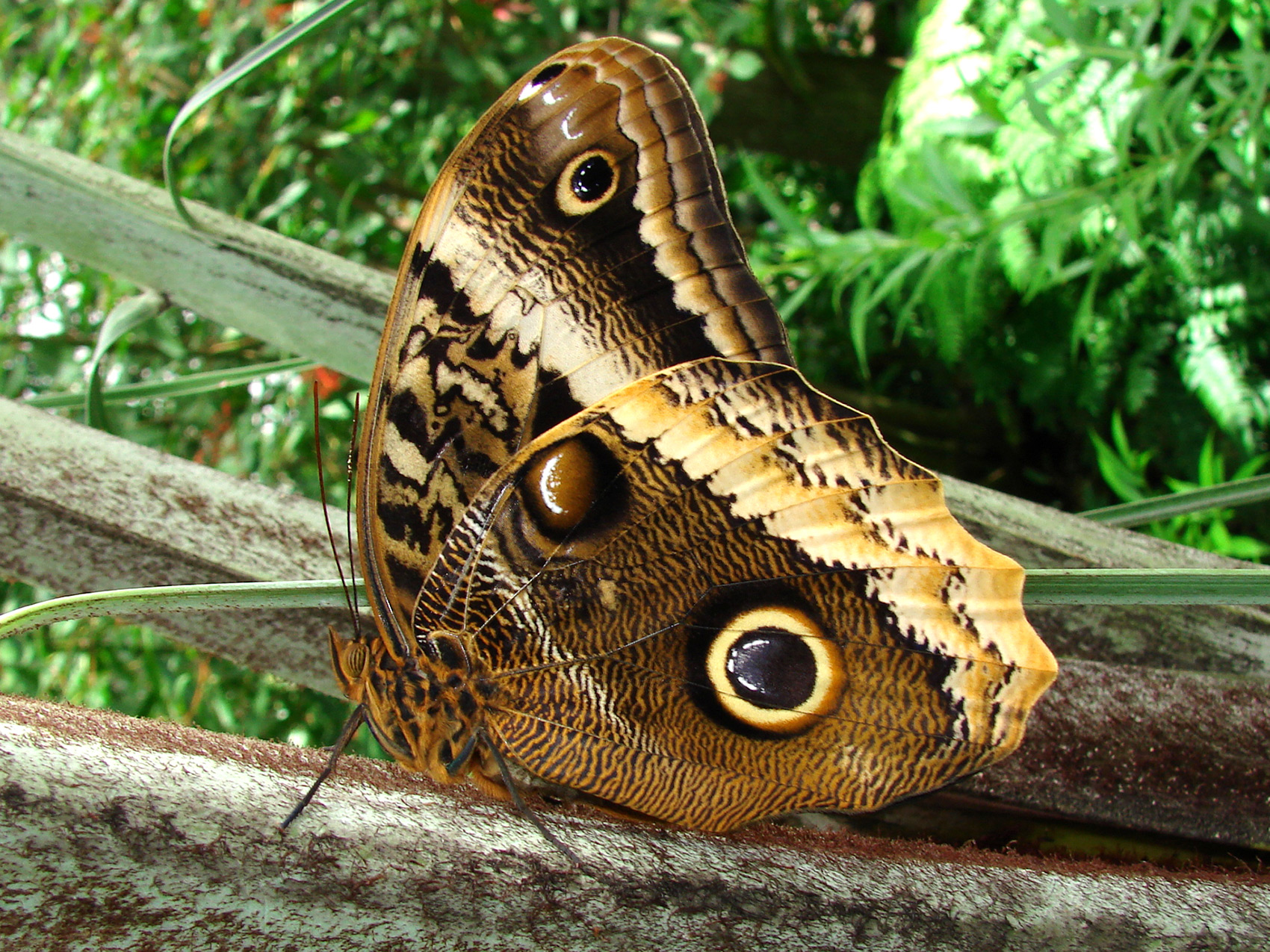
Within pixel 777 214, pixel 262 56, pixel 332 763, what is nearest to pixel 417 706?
pixel 332 763

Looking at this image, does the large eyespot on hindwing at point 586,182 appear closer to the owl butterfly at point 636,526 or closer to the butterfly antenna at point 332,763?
the owl butterfly at point 636,526

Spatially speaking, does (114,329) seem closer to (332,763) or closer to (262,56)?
(262,56)

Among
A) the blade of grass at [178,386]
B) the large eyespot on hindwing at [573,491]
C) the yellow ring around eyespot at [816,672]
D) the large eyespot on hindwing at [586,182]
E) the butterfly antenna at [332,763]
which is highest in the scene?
the large eyespot on hindwing at [586,182]

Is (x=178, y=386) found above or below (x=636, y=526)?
above

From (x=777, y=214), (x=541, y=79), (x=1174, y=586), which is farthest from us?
(x=777, y=214)

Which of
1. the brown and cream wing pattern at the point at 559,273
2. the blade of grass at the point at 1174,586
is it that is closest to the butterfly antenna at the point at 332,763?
the brown and cream wing pattern at the point at 559,273

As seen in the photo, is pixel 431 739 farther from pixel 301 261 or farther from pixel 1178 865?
pixel 1178 865

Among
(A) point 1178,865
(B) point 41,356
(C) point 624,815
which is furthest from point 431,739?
(B) point 41,356

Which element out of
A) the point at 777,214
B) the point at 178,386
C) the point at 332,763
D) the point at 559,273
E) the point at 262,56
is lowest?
the point at 332,763
